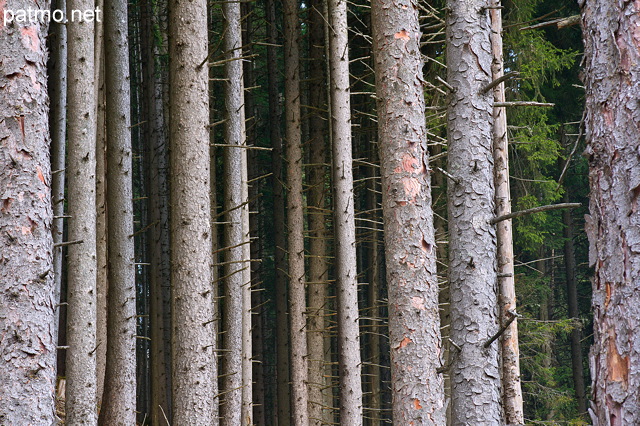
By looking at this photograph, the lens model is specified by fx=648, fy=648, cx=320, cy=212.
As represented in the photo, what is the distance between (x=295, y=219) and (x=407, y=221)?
769cm

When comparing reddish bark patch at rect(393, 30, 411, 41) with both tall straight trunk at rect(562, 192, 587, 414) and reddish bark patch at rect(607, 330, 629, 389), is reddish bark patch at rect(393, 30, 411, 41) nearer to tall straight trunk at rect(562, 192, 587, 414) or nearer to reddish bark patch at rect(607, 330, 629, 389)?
reddish bark patch at rect(607, 330, 629, 389)

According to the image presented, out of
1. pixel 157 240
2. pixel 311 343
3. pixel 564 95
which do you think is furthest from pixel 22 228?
pixel 564 95

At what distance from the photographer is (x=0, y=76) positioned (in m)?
4.30

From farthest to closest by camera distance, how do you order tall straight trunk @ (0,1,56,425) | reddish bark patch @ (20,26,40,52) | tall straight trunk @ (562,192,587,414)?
tall straight trunk @ (562,192,587,414) < reddish bark patch @ (20,26,40,52) < tall straight trunk @ (0,1,56,425)

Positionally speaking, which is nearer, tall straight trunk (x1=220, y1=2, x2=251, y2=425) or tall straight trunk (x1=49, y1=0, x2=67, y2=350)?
tall straight trunk (x1=49, y1=0, x2=67, y2=350)

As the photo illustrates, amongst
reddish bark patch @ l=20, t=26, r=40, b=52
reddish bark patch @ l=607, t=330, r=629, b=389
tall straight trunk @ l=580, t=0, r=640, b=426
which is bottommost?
reddish bark patch @ l=607, t=330, r=629, b=389

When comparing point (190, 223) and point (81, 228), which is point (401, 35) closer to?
point (190, 223)

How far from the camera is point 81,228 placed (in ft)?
23.8

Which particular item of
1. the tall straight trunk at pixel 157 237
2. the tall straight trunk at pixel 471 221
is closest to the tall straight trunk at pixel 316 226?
the tall straight trunk at pixel 157 237

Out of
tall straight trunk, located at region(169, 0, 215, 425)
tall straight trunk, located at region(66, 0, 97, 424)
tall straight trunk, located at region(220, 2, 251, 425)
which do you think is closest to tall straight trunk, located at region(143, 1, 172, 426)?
tall straight trunk, located at region(220, 2, 251, 425)

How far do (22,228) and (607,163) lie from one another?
3528 millimetres

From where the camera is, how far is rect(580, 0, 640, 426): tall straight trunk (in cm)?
231

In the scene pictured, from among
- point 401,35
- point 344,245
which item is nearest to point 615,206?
point 401,35

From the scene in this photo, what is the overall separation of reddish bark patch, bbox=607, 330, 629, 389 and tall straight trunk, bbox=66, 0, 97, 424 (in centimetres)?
602
